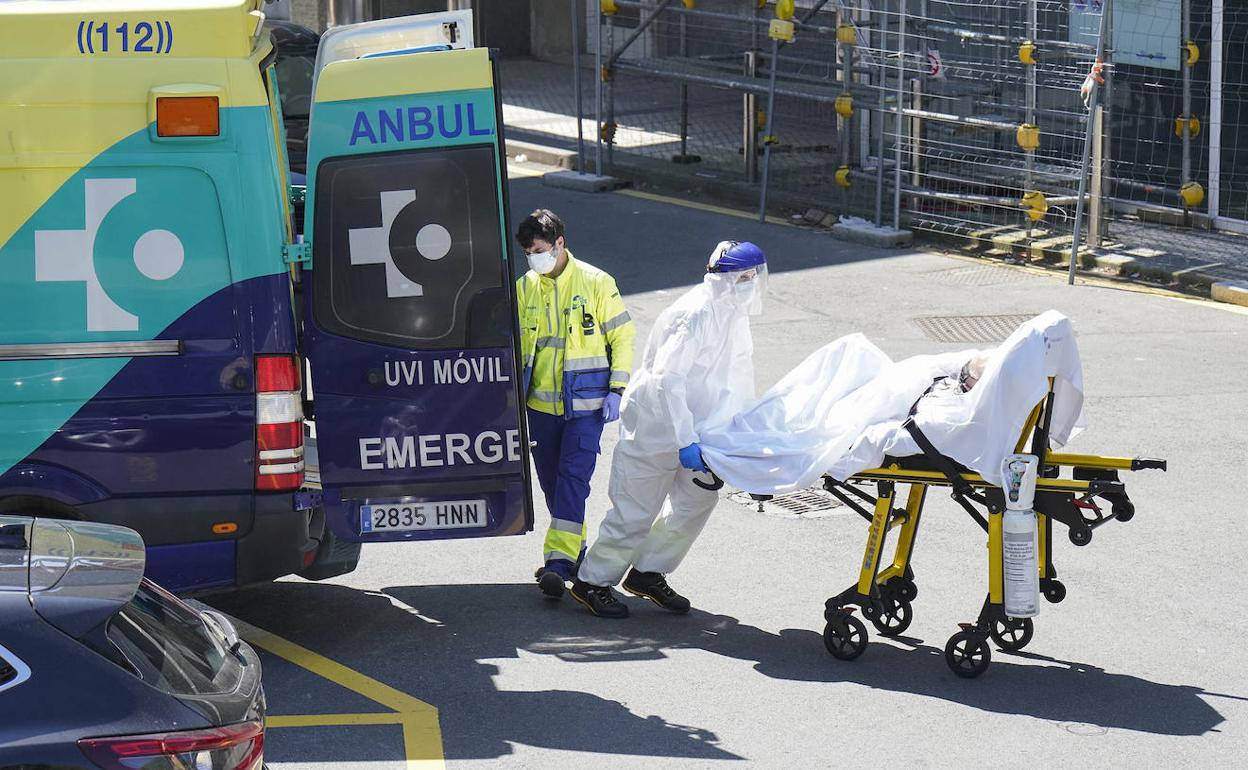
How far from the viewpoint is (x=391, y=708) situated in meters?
6.25

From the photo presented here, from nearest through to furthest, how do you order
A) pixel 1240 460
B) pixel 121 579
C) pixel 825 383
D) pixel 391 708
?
pixel 121 579, pixel 391 708, pixel 825 383, pixel 1240 460

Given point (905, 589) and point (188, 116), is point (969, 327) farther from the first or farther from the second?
point (188, 116)

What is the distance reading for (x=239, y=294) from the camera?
20.2ft

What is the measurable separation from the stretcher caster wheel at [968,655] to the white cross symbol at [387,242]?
8.44ft

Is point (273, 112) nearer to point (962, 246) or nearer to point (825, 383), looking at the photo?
point (825, 383)

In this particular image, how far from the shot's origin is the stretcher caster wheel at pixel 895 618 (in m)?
6.92

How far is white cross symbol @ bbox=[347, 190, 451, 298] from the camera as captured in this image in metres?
6.29

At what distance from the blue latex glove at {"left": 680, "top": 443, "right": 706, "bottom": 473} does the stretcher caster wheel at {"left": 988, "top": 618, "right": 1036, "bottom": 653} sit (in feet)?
4.50

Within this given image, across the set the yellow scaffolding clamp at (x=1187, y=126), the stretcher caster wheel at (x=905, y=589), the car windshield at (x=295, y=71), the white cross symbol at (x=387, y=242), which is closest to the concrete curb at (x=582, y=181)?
the car windshield at (x=295, y=71)

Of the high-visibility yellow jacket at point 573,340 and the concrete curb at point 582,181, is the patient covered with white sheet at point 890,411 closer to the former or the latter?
the high-visibility yellow jacket at point 573,340

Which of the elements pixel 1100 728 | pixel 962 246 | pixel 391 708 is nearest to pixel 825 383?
pixel 1100 728

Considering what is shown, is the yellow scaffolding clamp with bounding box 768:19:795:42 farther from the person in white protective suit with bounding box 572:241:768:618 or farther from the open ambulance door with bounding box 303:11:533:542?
the open ambulance door with bounding box 303:11:533:542

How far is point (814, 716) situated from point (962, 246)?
884 centimetres

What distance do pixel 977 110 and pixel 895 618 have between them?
27.3 ft
